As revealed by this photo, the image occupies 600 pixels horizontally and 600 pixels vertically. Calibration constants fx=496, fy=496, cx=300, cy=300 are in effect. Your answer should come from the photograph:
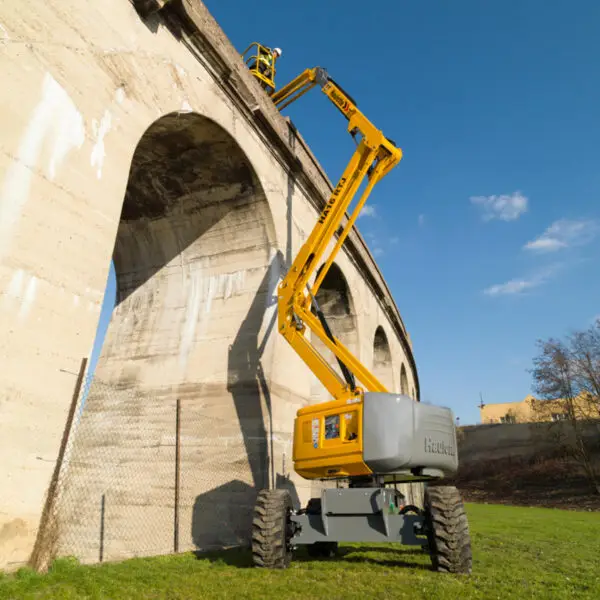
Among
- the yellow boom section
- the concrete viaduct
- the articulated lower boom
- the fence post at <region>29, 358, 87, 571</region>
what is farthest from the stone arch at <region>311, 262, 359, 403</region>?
the fence post at <region>29, 358, 87, 571</region>

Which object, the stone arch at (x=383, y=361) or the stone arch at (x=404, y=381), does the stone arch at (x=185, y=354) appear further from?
the stone arch at (x=404, y=381)

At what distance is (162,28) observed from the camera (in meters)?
7.90

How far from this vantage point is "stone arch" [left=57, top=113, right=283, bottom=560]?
9094mm

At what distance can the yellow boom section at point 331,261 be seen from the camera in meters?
8.00

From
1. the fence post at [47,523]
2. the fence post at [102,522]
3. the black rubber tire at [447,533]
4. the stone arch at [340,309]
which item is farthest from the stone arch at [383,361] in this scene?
the fence post at [47,523]

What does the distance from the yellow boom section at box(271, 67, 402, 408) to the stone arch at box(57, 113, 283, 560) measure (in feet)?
3.65

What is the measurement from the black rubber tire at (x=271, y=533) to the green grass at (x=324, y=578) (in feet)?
0.50

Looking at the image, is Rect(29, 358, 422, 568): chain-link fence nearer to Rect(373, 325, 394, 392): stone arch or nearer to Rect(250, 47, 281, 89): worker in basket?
Rect(250, 47, 281, 89): worker in basket

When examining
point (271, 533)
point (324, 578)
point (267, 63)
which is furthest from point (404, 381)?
point (324, 578)

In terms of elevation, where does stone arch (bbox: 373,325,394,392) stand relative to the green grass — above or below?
above

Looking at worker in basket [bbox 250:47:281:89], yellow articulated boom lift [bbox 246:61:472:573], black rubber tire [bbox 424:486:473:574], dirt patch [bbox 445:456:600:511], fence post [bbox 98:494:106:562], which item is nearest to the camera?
black rubber tire [bbox 424:486:473:574]

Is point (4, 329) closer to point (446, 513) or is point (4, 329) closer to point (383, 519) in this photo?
point (383, 519)

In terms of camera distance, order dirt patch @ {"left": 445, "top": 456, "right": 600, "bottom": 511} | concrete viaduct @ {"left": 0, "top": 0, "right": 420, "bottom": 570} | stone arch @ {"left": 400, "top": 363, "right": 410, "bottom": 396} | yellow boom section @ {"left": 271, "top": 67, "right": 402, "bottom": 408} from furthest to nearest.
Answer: stone arch @ {"left": 400, "top": 363, "right": 410, "bottom": 396} < dirt patch @ {"left": 445, "top": 456, "right": 600, "bottom": 511} < yellow boom section @ {"left": 271, "top": 67, "right": 402, "bottom": 408} < concrete viaduct @ {"left": 0, "top": 0, "right": 420, "bottom": 570}

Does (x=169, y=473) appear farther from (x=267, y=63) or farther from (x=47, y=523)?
(x=267, y=63)
